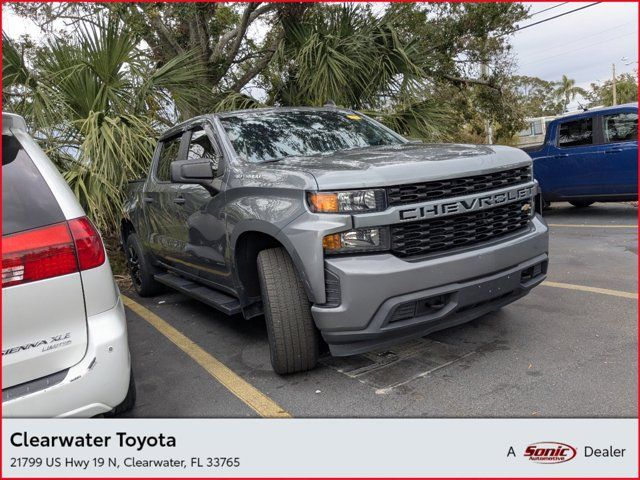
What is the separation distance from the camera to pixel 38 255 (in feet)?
6.68

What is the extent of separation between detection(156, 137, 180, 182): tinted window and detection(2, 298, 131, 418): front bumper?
2609 mm

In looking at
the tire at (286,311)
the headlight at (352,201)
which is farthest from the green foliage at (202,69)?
the headlight at (352,201)

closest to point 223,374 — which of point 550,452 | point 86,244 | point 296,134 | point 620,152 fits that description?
point 86,244

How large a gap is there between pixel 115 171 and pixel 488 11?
27.5 feet

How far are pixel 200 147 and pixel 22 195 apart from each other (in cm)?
218

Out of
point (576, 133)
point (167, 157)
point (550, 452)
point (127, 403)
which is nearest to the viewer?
point (550, 452)

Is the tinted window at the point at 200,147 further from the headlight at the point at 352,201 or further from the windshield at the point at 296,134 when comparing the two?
the headlight at the point at 352,201

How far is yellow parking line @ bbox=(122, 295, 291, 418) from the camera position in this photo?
2.89m

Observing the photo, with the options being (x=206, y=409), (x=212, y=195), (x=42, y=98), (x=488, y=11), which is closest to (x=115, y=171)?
(x=42, y=98)

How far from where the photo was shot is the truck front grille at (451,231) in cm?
279

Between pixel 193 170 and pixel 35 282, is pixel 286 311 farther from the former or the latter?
pixel 35 282

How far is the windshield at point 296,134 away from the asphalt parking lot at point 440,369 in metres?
1.51

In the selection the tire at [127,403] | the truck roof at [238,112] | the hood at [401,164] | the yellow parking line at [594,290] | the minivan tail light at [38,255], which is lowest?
the yellow parking line at [594,290]

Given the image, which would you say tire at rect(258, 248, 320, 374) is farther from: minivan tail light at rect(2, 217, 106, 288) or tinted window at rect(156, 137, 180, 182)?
tinted window at rect(156, 137, 180, 182)
